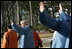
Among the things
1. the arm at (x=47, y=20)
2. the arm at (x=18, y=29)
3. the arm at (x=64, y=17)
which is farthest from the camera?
the arm at (x=18, y=29)

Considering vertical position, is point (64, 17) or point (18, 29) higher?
point (64, 17)

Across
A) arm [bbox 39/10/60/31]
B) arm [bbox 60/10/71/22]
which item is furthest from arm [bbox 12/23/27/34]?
arm [bbox 39/10/60/31]

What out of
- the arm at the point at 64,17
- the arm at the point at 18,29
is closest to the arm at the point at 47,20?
the arm at the point at 64,17

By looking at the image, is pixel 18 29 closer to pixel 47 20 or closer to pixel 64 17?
pixel 64 17

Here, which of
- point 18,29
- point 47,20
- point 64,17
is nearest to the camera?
point 47,20

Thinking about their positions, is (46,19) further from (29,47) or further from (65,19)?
(29,47)

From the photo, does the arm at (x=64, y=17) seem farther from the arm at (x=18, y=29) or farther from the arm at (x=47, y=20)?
the arm at (x=18, y=29)

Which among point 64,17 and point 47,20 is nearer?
point 47,20

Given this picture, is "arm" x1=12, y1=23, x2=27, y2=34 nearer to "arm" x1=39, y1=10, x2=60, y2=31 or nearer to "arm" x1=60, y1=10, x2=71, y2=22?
"arm" x1=60, y1=10, x2=71, y2=22

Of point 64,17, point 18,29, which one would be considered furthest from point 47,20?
point 18,29

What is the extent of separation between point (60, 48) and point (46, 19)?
0.90 m

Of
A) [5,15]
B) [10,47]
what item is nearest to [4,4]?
[5,15]

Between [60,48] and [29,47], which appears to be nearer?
[60,48]

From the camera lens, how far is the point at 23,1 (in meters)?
35.9
